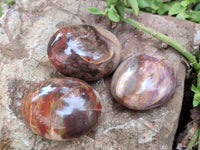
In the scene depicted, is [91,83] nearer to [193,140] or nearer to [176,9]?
[193,140]

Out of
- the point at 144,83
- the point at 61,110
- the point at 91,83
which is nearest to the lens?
the point at 61,110

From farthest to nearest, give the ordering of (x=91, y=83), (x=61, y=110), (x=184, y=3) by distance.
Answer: (x=184, y=3)
(x=91, y=83)
(x=61, y=110)

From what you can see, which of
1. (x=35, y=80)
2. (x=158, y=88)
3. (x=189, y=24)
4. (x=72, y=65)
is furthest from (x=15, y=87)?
(x=189, y=24)

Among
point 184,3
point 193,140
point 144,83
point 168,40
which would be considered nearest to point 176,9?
point 184,3

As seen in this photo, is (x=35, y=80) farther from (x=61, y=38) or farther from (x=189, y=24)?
(x=189, y=24)

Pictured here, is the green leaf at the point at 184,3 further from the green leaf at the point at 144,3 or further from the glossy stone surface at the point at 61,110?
the glossy stone surface at the point at 61,110

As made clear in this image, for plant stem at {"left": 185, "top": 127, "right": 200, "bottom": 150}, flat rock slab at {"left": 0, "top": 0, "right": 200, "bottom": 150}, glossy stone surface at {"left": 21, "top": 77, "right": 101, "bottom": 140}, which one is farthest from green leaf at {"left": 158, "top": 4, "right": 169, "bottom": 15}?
glossy stone surface at {"left": 21, "top": 77, "right": 101, "bottom": 140}

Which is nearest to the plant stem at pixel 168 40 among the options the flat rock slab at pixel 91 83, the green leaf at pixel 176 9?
the flat rock slab at pixel 91 83

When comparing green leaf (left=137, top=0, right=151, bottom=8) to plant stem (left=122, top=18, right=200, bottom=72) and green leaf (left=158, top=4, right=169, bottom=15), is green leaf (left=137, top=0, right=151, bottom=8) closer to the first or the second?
green leaf (left=158, top=4, right=169, bottom=15)
